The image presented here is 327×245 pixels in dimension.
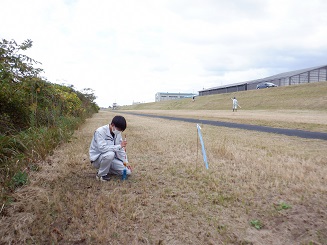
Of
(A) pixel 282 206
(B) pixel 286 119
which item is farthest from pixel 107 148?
(B) pixel 286 119

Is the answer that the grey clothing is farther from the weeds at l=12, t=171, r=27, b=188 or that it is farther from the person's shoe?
the weeds at l=12, t=171, r=27, b=188

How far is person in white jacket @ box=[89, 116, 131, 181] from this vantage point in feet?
13.2

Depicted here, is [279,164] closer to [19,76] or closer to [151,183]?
[151,183]

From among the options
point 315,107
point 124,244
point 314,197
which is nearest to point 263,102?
point 315,107

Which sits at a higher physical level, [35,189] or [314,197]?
[35,189]

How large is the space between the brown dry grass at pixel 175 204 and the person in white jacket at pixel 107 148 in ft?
0.98

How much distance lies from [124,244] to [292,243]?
73.5 inches

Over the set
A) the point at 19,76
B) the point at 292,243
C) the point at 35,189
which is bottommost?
the point at 292,243

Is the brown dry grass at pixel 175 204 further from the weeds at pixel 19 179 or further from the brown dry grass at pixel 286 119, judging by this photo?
the brown dry grass at pixel 286 119

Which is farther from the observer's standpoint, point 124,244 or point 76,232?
point 76,232

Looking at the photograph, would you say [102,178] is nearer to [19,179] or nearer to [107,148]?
[107,148]

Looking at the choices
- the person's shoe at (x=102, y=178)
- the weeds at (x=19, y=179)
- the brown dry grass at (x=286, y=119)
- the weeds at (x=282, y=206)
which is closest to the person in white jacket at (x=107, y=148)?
the person's shoe at (x=102, y=178)

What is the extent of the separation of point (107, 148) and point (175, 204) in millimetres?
1594

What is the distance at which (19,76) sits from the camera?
5523 mm
